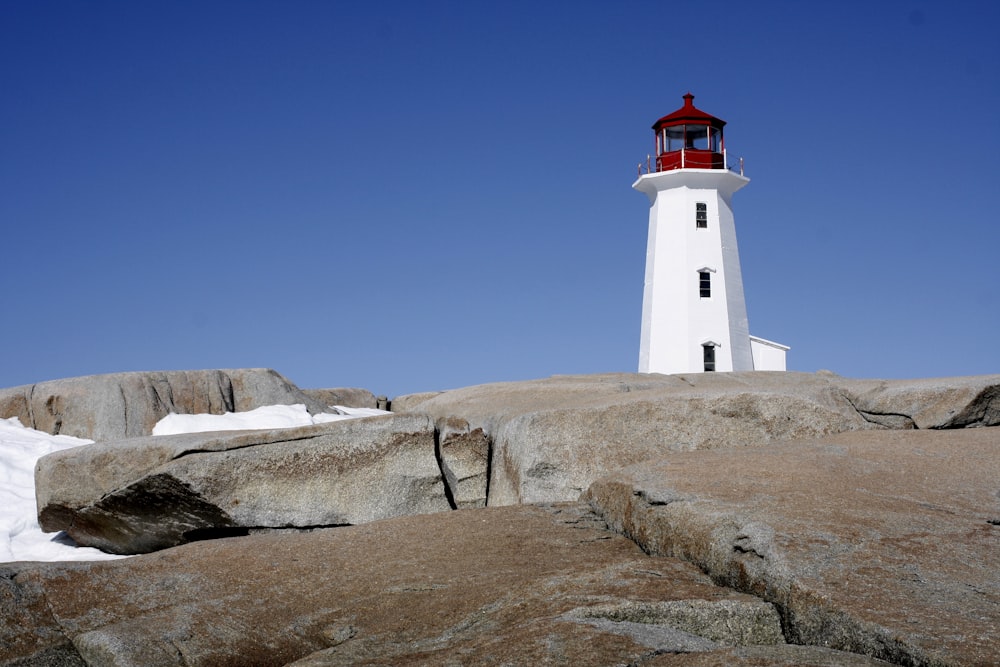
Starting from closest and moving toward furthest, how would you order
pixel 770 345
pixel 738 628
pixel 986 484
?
1. pixel 738 628
2. pixel 986 484
3. pixel 770 345

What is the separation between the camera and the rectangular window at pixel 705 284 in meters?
Result: 29.9

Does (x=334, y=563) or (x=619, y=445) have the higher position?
(x=619, y=445)

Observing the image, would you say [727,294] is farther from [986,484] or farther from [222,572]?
[222,572]

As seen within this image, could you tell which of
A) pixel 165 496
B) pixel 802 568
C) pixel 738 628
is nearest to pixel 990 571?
pixel 802 568

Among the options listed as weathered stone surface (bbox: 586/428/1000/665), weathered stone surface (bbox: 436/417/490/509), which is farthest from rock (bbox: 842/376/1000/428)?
weathered stone surface (bbox: 436/417/490/509)

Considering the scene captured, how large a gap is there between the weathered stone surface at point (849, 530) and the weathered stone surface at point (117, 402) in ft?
36.0

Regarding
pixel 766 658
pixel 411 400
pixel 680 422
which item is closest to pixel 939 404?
pixel 680 422

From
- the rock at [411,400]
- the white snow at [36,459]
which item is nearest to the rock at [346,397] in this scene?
the white snow at [36,459]

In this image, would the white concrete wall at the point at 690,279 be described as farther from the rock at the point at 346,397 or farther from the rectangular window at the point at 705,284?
the rock at the point at 346,397

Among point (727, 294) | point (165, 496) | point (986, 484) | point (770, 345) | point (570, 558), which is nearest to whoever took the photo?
point (570, 558)

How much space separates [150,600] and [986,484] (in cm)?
612

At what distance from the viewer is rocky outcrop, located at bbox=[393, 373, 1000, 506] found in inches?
391

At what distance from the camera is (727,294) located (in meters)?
30.0

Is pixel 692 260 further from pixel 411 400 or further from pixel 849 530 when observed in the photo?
pixel 849 530
